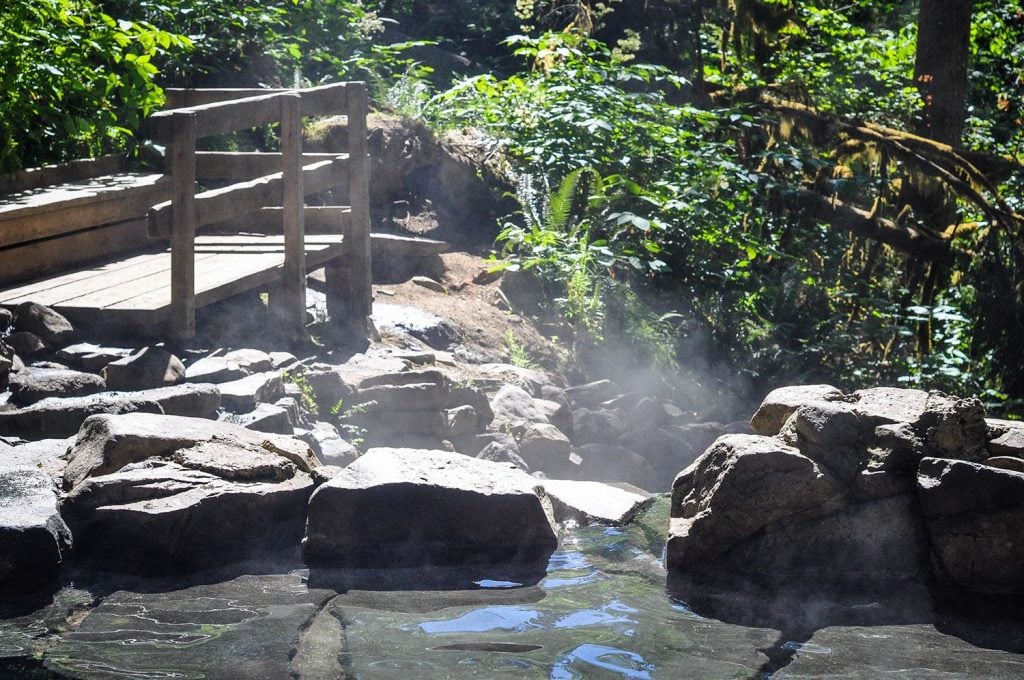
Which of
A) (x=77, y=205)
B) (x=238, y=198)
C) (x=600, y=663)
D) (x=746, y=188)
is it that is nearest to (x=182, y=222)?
(x=238, y=198)

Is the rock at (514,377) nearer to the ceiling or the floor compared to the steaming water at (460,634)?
nearer to the floor

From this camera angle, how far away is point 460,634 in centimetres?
446

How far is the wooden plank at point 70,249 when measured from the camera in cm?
740

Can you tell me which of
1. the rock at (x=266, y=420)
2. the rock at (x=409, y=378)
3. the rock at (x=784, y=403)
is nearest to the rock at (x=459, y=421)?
the rock at (x=409, y=378)

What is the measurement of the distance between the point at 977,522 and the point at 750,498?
3.58ft

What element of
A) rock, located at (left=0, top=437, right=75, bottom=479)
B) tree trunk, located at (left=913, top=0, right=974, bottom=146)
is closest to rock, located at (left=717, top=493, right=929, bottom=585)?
rock, located at (left=0, top=437, right=75, bottom=479)

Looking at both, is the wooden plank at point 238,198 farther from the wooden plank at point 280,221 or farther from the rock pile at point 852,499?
the rock pile at point 852,499

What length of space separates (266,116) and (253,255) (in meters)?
1.28

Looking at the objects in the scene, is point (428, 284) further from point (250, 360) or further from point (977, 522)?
point (977, 522)

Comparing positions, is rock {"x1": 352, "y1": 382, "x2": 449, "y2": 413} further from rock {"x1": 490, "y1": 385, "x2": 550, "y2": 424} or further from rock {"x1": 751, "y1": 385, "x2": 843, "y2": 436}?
rock {"x1": 751, "y1": 385, "x2": 843, "y2": 436}

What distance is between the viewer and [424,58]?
1797 cm

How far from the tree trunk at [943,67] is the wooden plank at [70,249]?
884cm

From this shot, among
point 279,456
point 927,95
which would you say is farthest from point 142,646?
point 927,95

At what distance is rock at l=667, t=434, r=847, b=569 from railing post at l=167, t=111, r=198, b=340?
346 centimetres
